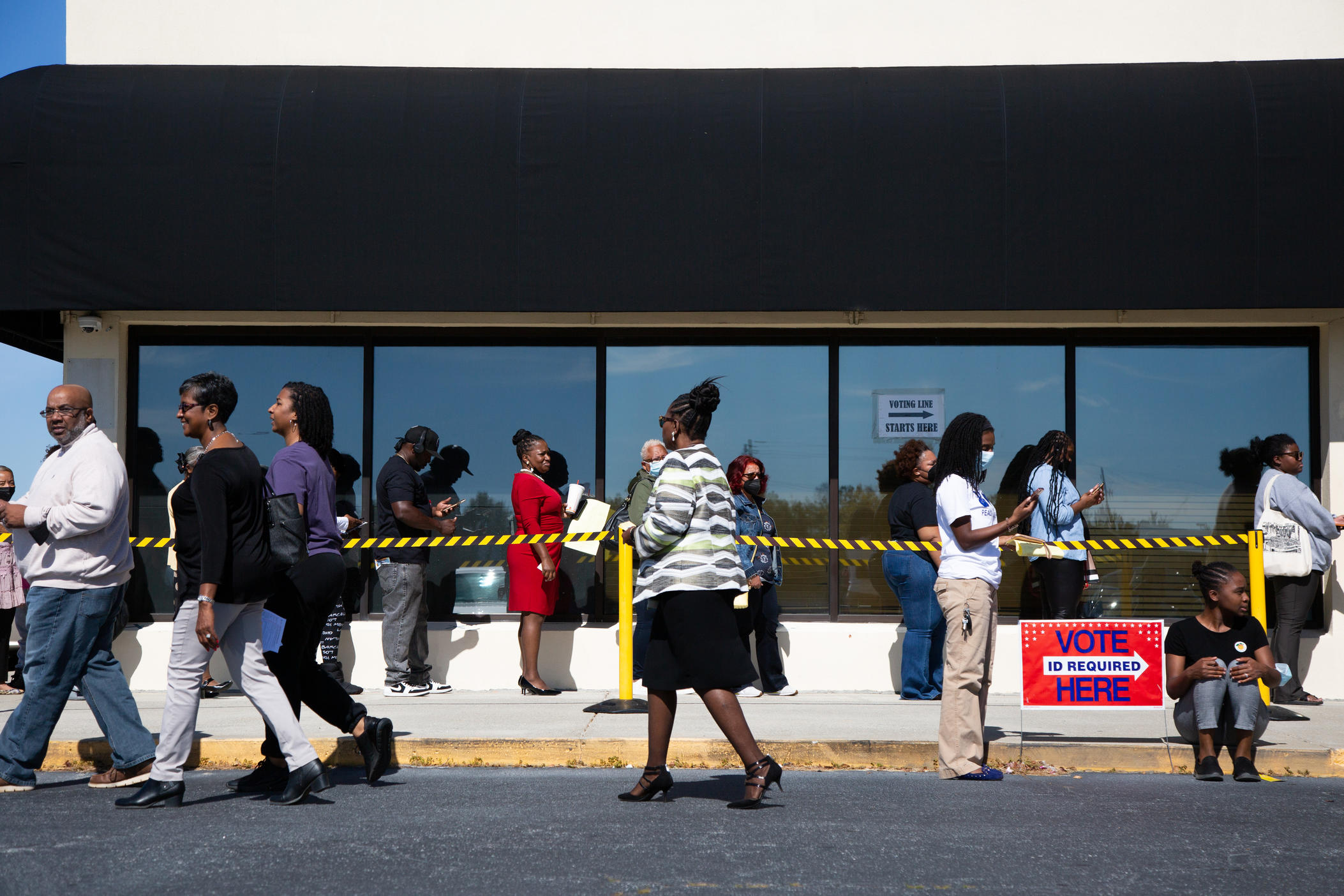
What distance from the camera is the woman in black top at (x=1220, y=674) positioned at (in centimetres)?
640

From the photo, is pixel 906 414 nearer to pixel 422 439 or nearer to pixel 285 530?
pixel 422 439

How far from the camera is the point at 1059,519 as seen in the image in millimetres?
9086

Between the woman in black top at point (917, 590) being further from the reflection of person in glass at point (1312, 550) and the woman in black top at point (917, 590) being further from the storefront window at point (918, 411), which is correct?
the reflection of person in glass at point (1312, 550)

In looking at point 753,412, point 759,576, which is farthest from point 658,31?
point 759,576

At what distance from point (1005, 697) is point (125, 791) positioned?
6475mm

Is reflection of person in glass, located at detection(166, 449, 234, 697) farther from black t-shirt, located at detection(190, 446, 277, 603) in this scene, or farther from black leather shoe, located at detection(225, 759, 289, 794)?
black leather shoe, located at detection(225, 759, 289, 794)

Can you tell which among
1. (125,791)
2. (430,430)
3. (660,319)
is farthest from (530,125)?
(125,791)

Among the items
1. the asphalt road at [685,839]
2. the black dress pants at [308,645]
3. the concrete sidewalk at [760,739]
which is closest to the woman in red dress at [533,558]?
the concrete sidewalk at [760,739]

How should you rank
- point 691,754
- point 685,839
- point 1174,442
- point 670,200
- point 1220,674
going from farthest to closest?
1. point 1174,442
2. point 670,200
3. point 691,754
4. point 1220,674
5. point 685,839

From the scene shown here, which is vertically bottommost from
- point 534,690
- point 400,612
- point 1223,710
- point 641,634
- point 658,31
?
point 534,690

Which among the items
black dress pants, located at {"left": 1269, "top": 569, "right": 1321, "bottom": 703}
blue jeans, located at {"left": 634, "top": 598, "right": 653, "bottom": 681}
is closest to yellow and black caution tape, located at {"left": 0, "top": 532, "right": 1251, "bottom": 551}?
black dress pants, located at {"left": 1269, "top": 569, "right": 1321, "bottom": 703}

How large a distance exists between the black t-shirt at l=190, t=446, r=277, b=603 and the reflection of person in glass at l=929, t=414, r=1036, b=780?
11.5 ft

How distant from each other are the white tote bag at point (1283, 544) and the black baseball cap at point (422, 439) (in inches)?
251

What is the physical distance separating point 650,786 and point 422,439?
4.35 m
